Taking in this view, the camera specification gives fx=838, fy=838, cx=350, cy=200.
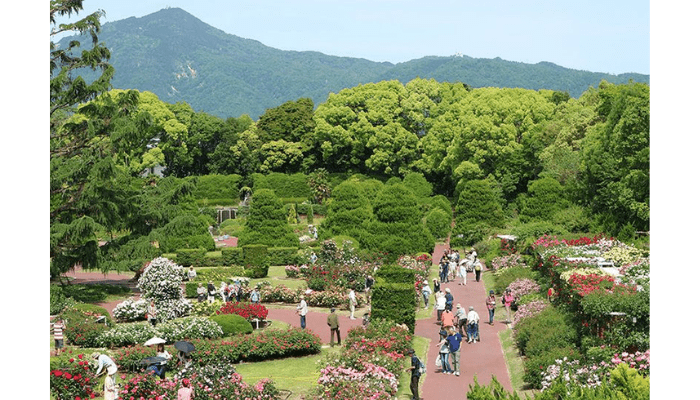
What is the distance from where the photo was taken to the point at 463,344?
23312 mm

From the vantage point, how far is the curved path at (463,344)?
1847 centimetres

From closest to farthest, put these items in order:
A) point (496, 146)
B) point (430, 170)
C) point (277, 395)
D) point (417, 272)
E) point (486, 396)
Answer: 1. point (486, 396)
2. point (277, 395)
3. point (417, 272)
4. point (496, 146)
5. point (430, 170)

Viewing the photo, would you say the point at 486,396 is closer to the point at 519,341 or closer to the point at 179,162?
the point at 519,341

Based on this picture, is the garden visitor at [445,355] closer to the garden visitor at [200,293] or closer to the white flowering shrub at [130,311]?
the white flowering shrub at [130,311]

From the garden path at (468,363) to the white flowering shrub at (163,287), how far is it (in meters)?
7.50

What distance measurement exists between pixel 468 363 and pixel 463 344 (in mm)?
2447

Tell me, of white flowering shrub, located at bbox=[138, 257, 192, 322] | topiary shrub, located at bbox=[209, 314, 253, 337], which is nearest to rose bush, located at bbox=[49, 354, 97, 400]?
topiary shrub, located at bbox=[209, 314, 253, 337]

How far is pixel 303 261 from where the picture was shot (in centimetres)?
3947

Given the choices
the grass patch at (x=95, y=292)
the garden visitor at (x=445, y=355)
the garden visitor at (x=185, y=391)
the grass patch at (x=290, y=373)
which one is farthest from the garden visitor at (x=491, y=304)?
the grass patch at (x=95, y=292)

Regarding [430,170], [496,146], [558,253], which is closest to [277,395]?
[558,253]

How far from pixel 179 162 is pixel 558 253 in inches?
2172

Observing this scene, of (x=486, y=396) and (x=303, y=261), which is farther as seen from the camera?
(x=303, y=261)

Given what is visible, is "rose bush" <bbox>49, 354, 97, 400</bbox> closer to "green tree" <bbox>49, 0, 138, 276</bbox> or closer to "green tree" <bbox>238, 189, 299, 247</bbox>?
"green tree" <bbox>49, 0, 138, 276</bbox>

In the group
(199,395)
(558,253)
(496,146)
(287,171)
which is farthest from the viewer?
(287,171)
